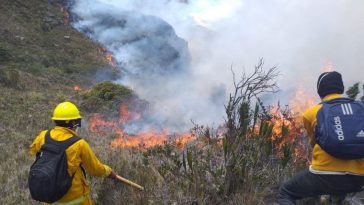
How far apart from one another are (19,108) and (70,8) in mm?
16910

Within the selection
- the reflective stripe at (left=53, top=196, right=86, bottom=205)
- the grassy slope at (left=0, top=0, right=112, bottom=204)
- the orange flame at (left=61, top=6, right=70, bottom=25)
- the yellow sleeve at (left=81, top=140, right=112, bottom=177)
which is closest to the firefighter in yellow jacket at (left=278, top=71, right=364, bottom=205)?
the yellow sleeve at (left=81, top=140, right=112, bottom=177)

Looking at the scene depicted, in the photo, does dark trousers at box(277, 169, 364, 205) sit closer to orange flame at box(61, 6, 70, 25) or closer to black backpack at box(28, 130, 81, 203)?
black backpack at box(28, 130, 81, 203)

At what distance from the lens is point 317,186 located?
151 inches

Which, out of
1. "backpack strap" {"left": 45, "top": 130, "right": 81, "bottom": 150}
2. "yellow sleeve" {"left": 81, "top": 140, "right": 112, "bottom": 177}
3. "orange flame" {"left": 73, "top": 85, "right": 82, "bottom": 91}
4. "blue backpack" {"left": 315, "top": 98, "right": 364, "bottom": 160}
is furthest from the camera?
"orange flame" {"left": 73, "top": 85, "right": 82, "bottom": 91}

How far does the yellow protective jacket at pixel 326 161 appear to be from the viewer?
12.0 ft

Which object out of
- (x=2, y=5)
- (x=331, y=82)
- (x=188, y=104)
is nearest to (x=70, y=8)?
(x=2, y=5)

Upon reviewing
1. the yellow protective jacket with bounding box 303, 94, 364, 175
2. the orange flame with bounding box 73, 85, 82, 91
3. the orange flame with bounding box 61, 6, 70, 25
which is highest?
the orange flame with bounding box 61, 6, 70, 25

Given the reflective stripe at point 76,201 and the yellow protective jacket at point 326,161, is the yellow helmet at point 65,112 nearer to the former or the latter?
the reflective stripe at point 76,201

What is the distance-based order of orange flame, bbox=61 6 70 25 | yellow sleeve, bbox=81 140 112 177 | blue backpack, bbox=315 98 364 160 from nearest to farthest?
blue backpack, bbox=315 98 364 160, yellow sleeve, bbox=81 140 112 177, orange flame, bbox=61 6 70 25

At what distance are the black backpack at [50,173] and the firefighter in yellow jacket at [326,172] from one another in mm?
1936

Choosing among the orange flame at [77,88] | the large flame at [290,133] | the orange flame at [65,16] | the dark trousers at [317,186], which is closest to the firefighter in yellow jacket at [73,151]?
the dark trousers at [317,186]

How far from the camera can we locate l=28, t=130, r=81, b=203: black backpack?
3.90m

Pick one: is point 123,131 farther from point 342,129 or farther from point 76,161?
point 342,129

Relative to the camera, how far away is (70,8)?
29.5m
